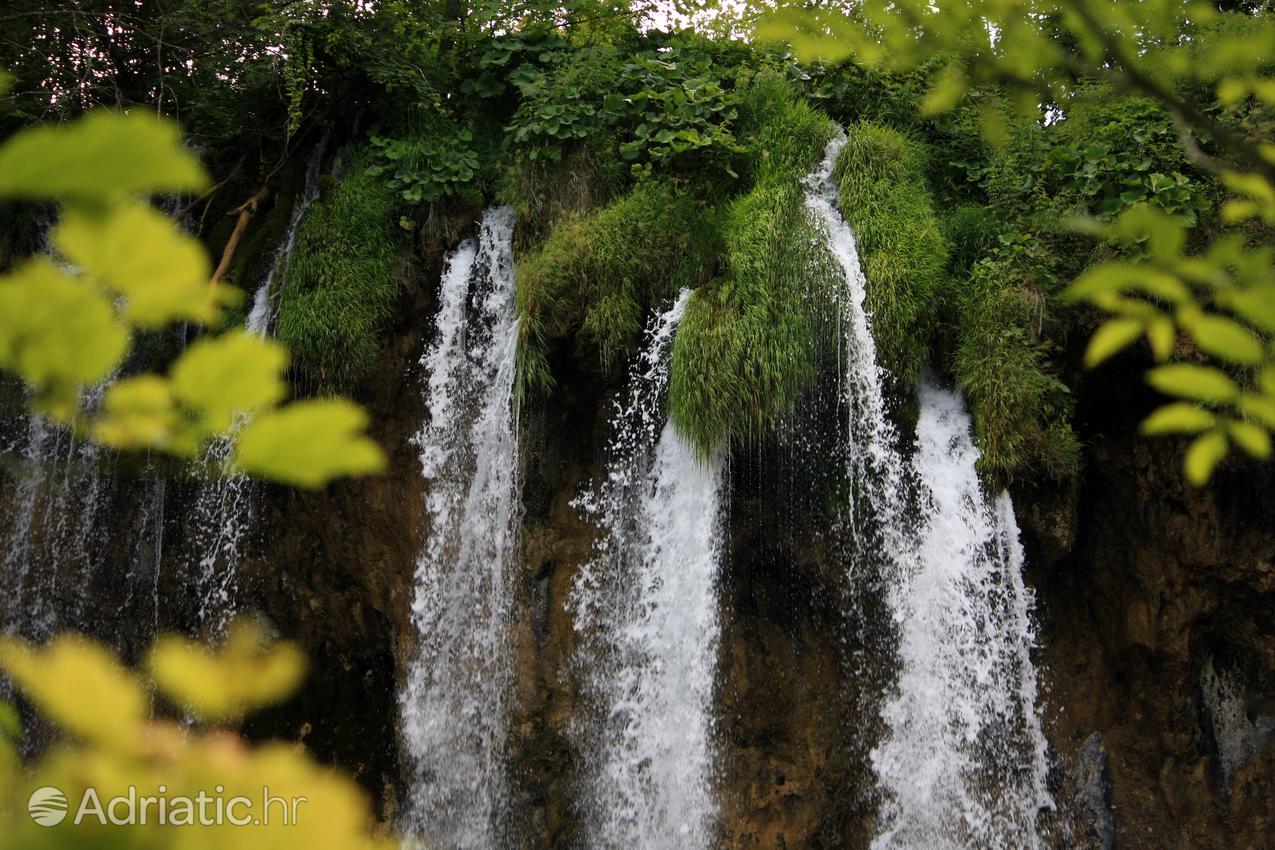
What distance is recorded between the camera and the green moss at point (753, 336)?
4762mm

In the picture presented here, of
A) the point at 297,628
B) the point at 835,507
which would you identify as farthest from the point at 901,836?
the point at 297,628

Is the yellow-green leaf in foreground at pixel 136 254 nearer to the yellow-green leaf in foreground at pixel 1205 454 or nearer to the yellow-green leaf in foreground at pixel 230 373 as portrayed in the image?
the yellow-green leaf in foreground at pixel 230 373

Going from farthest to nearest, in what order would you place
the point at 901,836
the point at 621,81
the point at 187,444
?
the point at 621,81 → the point at 901,836 → the point at 187,444

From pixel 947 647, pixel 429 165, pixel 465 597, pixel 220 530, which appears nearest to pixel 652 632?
pixel 465 597

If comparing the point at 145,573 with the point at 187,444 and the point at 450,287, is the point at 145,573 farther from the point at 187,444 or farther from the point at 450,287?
the point at 187,444

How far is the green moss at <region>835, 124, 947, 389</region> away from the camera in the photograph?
16.4 feet

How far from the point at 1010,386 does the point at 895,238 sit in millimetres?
1181

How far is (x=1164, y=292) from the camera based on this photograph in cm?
100

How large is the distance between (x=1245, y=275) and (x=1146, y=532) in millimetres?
4451

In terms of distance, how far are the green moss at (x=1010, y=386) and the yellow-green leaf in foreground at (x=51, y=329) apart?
470cm

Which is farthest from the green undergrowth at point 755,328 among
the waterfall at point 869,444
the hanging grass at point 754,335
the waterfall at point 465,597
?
the waterfall at point 465,597

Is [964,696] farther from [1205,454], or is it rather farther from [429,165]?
[429,165]

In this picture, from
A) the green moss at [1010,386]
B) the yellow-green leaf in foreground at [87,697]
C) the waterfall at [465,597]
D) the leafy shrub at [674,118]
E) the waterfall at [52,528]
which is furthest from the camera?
the waterfall at [52,528]

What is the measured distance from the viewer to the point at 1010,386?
479 centimetres
